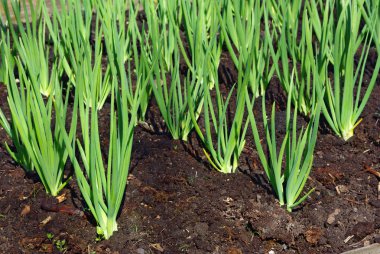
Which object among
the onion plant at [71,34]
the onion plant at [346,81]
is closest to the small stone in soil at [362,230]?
the onion plant at [346,81]

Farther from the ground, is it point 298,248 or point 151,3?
point 151,3

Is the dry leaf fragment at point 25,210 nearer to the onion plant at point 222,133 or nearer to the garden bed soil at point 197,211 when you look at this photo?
the garden bed soil at point 197,211

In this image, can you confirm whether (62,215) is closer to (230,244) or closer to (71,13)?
(230,244)

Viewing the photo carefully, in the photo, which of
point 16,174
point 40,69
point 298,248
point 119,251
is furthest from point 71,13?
point 298,248

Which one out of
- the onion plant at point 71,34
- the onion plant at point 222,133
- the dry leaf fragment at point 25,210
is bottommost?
the dry leaf fragment at point 25,210

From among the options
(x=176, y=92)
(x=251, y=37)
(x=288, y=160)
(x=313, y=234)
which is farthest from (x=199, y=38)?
(x=313, y=234)

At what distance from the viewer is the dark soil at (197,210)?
2180 mm

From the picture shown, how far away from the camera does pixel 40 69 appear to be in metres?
2.83

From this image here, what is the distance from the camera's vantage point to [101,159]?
6.73 feet

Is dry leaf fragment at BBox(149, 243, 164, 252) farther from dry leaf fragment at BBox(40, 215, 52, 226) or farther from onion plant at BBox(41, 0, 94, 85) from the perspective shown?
onion plant at BBox(41, 0, 94, 85)

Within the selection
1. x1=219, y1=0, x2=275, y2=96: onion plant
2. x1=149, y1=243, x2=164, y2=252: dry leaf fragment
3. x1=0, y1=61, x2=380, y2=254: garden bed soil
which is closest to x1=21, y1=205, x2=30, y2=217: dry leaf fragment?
x1=0, y1=61, x2=380, y2=254: garden bed soil

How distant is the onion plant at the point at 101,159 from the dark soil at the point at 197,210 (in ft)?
0.33

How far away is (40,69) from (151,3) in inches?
22.1

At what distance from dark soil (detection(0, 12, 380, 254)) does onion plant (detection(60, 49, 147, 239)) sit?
0.33 ft
